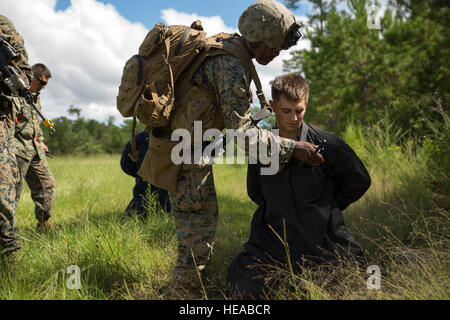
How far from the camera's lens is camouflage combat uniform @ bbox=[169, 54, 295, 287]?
6.39 ft

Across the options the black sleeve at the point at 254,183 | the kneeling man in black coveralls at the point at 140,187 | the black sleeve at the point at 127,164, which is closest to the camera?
the black sleeve at the point at 254,183

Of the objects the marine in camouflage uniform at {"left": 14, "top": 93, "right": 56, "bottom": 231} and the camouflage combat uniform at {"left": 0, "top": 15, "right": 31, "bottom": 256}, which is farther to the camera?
the marine in camouflage uniform at {"left": 14, "top": 93, "right": 56, "bottom": 231}

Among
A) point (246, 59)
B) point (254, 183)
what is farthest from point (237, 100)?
point (254, 183)

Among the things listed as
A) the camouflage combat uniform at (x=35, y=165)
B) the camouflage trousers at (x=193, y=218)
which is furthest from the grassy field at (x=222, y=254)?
the camouflage combat uniform at (x=35, y=165)

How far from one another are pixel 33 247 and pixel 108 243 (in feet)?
2.50

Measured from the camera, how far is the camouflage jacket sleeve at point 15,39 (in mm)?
2680

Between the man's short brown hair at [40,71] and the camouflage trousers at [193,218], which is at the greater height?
the man's short brown hair at [40,71]

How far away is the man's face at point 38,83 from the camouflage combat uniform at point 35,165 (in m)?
0.30

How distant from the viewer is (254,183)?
2467mm

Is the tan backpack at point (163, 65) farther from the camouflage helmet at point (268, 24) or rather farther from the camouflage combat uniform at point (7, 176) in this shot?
Result: the camouflage combat uniform at point (7, 176)

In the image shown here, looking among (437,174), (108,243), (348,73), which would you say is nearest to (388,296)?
(108,243)

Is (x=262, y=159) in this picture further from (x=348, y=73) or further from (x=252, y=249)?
(x=348, y=73)

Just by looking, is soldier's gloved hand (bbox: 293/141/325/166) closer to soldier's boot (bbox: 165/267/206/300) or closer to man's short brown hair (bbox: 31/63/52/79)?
soldier's boot (bbox: 165/267/206/300)

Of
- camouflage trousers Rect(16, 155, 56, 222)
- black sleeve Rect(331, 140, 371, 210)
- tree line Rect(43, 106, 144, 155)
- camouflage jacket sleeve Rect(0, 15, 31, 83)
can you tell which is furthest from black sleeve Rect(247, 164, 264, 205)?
tree line Rect(43, 106, 144, 155)
